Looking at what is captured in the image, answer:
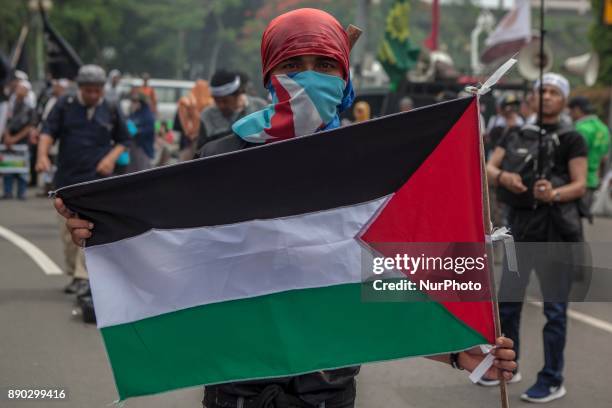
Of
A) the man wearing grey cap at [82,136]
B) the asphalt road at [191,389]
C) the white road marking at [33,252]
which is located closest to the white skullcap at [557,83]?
the asphalt road at [191,389]

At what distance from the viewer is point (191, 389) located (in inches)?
258

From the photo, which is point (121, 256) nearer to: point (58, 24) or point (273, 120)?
point (273, 120)

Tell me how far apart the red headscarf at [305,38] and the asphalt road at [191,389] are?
10.9 ft

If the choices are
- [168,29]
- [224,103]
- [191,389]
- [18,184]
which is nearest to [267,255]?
[191,389]

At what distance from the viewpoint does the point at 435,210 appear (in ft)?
10.4

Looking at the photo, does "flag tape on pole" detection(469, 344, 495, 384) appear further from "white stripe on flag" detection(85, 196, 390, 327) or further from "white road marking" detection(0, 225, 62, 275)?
"white road marking" detection(0, 225, 62, 275)

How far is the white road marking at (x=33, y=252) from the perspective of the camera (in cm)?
1072

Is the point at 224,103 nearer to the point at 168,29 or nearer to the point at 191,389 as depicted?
the point at 191,389

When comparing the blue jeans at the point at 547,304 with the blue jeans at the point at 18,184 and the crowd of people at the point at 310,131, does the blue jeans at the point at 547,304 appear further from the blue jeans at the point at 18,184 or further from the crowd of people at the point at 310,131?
the blue jeans at the point at 18,184

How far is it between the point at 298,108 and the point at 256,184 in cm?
24

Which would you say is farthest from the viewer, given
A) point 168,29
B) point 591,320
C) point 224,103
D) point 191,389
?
point 168,29

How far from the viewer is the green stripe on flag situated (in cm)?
309

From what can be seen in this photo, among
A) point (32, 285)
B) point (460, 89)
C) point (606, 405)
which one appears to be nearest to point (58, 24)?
point (460, 89)

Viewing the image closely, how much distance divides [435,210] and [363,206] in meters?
0.20
